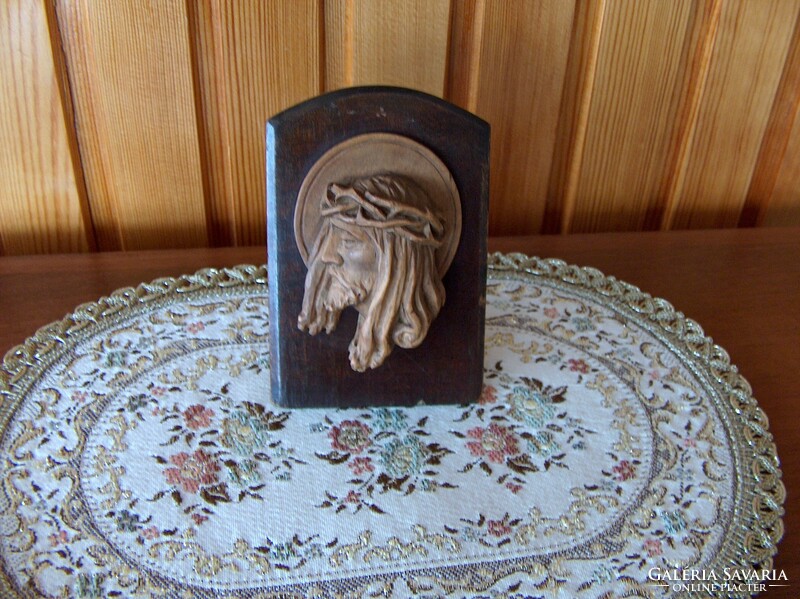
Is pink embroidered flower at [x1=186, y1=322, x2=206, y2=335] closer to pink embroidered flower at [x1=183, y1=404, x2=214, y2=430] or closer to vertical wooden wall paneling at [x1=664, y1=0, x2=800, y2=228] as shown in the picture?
pink embroidered flower at [x1=183, y1=404, x2=214, y2=430]

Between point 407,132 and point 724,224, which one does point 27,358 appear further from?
point 724,224

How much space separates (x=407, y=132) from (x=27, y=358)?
0.40 meters

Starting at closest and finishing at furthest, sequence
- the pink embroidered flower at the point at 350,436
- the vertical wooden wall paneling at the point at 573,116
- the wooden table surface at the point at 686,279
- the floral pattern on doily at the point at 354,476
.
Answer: the floral pattern on doily at the point at 354,476, the pink embroidered flower at the point at 350,436, the wooden table surface at the point at 686,279, the vertical wooden wall paneling at the point at 573,116

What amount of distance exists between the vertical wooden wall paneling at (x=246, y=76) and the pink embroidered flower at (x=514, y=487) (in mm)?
459

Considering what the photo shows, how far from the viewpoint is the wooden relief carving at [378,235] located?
0.55 m

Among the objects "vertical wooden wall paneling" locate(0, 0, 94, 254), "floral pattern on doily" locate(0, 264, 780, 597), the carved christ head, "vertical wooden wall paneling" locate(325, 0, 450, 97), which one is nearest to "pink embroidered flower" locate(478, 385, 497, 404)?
"floral pattern on doily" locate(0, 264, 780, 597)

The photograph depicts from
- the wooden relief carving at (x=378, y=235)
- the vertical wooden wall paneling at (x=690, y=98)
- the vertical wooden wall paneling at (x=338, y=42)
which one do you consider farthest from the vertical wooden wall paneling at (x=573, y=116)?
the wooden relief carving at (x=378, y=235)

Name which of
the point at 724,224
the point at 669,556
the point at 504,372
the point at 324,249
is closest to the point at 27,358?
the point at 324,249

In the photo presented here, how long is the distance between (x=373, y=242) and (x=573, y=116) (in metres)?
0.43

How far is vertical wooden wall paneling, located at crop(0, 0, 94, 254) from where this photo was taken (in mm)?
732

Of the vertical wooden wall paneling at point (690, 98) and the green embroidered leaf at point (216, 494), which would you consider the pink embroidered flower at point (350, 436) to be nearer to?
the green embroidered leaf at point (216, 494)

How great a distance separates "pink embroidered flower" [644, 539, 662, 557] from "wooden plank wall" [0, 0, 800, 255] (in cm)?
48

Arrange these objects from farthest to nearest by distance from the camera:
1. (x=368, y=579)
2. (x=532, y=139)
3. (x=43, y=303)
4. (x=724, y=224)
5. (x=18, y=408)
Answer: (x=724, y=224), (x=532, y=139), (x=43, y=303), (x=18, y=408), (x=368, y=579)

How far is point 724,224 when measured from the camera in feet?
3.28
